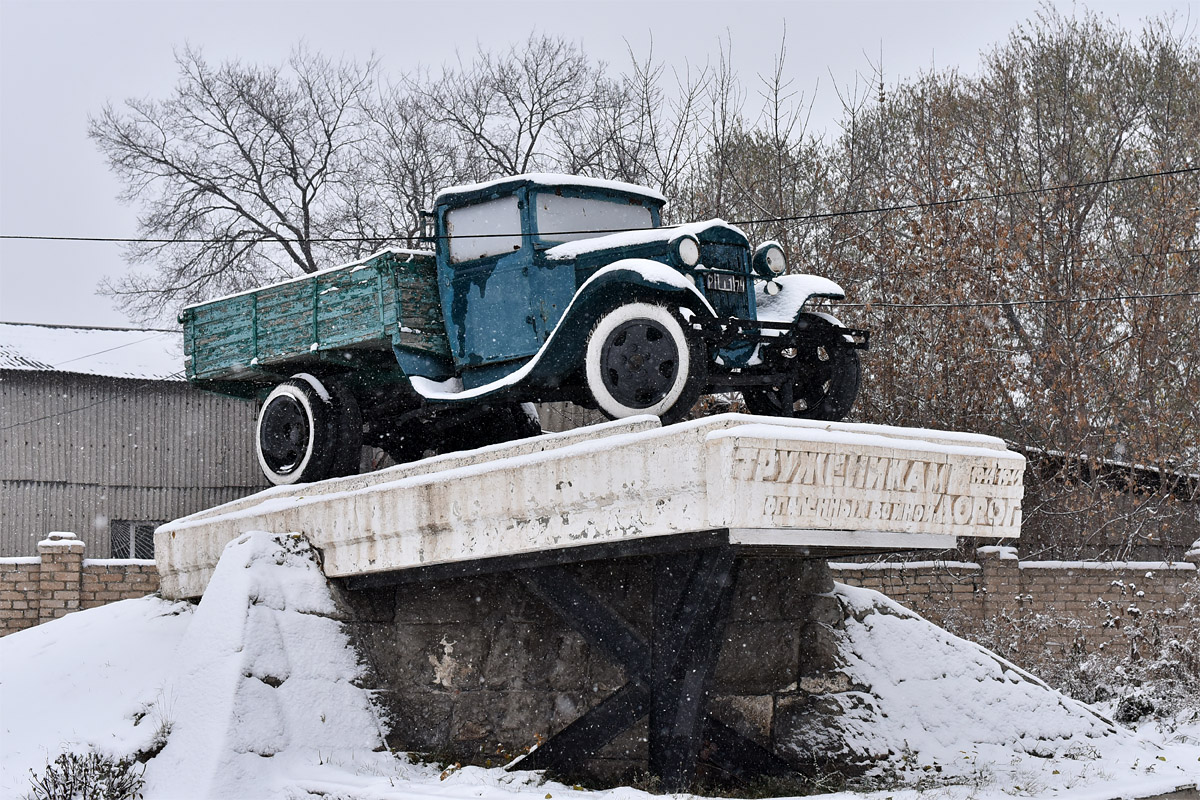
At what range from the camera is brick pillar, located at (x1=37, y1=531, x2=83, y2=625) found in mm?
13211

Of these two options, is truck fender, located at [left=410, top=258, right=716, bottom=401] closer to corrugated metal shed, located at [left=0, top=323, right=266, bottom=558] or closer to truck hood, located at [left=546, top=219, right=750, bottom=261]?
truck hood, located at [left=546, top=219, right=750, bottom=261]

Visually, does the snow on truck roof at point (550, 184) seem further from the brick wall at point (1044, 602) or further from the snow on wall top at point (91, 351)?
the snow on wall top at point (91, 351)

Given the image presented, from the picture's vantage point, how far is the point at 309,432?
1044 centimetres

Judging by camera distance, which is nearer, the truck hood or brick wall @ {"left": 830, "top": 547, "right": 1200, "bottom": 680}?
the truck hood

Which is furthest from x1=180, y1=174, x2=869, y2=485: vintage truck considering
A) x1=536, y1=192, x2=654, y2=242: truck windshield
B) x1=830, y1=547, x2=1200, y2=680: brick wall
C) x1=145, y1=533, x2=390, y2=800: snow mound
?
x1=830, y1=547, x2=1200, y2=680: brick wall

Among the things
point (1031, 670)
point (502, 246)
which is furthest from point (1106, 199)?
point (502, 246)

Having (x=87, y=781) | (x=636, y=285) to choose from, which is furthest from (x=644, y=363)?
(x=87, y=781)

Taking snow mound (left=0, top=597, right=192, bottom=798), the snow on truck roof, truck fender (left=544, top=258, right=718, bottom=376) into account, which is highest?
the snow on truck roof

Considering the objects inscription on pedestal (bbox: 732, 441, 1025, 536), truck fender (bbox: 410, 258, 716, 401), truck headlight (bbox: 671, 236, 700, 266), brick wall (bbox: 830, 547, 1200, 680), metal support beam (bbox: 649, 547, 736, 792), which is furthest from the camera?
brick wall (bbox: 830, 547, 1200, 680)

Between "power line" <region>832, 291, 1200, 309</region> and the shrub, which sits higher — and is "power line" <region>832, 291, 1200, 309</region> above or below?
above

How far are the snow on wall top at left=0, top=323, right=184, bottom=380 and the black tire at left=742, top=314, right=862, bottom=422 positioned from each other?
1364 centimetres

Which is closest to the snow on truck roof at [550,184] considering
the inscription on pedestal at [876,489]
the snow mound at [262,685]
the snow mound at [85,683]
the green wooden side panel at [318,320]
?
the green wooden side panel at [318,320]

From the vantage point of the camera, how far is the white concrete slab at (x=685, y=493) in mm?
6848

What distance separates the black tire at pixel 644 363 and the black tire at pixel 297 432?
3.00 m
